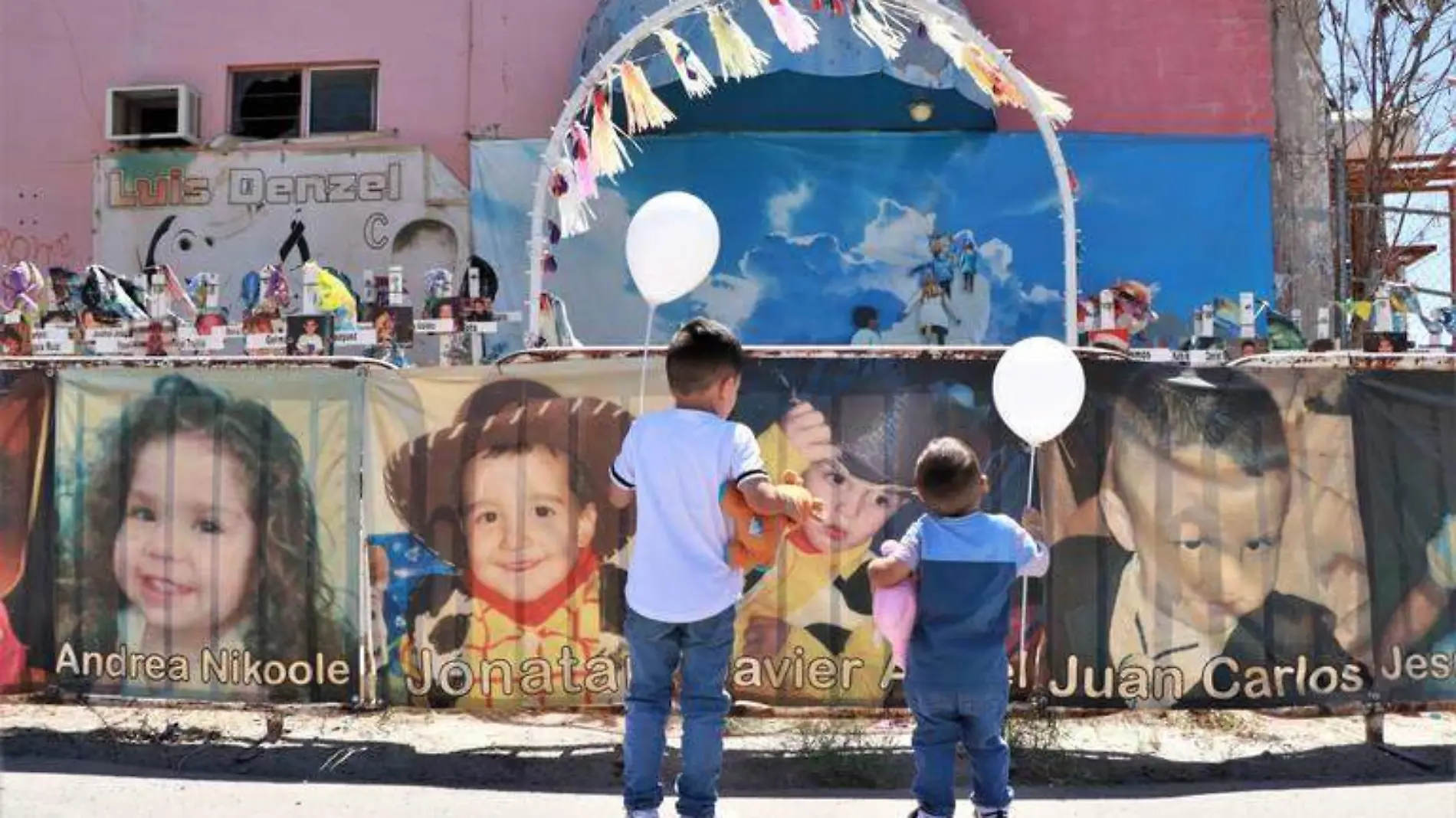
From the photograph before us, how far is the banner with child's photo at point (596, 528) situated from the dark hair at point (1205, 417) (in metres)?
0.56

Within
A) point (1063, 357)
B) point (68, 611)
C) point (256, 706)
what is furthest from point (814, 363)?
point (68, 611)

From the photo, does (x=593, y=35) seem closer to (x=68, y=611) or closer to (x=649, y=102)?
(x=649, y=102)

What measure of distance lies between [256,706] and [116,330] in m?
3.14

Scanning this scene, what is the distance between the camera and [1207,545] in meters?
5.41

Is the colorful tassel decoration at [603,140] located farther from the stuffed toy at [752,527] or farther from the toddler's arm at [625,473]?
the stuffed toy at [752,527]

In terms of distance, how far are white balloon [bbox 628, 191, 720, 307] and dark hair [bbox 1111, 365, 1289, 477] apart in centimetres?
193

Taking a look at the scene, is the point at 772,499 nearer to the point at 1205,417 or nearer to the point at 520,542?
the point at 520,542

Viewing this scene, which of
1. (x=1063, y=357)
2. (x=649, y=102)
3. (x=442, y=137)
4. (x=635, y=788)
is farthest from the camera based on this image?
(x=442, y=137)

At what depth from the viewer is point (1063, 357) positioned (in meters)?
4.59

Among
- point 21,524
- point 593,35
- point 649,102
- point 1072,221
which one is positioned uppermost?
point 593,35

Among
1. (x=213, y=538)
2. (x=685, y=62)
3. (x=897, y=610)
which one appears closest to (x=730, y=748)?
(x=897, y=610)

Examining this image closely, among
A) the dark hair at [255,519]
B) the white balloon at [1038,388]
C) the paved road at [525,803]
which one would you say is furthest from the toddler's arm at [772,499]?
the dark hair at [255,519]

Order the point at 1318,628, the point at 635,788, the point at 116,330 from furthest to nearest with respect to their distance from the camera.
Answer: the point at 116,330 → the point at 1318,628 → the point at 635,788

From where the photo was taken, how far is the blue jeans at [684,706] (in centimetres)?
394
